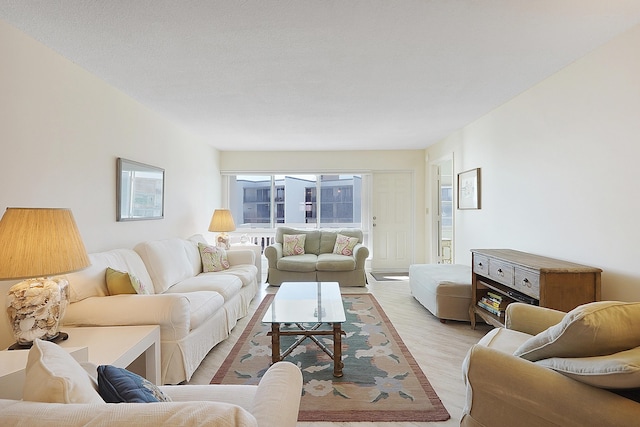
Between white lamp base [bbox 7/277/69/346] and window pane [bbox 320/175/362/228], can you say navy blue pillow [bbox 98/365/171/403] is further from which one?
window pane [bbox 320/175/362/228]

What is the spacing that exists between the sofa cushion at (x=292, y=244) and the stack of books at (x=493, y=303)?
3071 millimetres

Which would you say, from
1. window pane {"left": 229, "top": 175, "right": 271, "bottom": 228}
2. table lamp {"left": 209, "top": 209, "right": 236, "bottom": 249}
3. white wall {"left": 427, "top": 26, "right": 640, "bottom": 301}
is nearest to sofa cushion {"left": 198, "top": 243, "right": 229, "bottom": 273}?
table lamp {"left": 209, "top": 209, "right": 236, "bottom": 249}

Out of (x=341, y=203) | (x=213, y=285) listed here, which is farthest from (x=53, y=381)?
(x=341, y=203)

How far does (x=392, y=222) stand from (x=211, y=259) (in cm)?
369

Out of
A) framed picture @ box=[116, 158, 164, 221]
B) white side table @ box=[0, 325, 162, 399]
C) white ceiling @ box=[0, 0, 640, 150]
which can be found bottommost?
white side table @ box=[0, 325, 162, 399]

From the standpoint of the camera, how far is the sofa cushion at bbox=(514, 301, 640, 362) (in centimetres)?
118

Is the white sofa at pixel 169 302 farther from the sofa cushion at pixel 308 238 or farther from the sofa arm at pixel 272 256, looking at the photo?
the sofa cushion at pixel 308 238

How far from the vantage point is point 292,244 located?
18.7 feet

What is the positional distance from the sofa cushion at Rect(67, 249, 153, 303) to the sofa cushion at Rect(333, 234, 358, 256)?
319 centimetres

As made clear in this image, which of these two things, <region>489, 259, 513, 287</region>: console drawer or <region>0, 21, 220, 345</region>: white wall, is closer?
<region>0, 21, 220, 345</region>: white wall

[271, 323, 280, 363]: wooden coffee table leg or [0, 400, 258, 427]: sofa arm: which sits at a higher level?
[0, 400, 258, 427]: sofa arm

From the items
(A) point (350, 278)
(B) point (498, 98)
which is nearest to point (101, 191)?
(A) point (350, 278)

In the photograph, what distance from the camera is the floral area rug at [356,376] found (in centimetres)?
205

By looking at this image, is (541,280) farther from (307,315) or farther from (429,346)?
(307,315)
